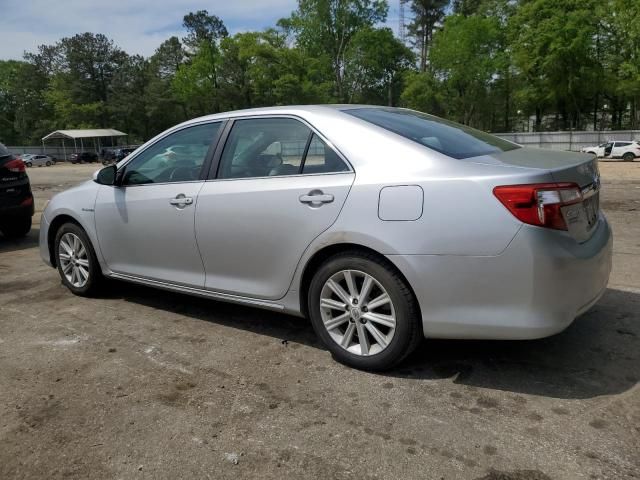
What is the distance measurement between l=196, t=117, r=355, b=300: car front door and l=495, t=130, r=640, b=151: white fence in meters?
40.6

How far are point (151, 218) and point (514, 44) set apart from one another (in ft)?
169

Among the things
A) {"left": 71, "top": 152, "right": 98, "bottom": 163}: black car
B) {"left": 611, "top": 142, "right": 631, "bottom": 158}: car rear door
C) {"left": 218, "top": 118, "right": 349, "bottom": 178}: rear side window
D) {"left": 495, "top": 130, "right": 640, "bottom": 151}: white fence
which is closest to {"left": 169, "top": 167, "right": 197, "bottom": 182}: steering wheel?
{"left": 218, "top": 118, "right": 349, "bottom": 178}: rear side window

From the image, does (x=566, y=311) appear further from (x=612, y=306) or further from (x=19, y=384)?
(x=19, y=384)

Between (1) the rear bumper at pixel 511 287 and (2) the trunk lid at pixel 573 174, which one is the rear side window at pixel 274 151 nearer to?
(1) the rear bumper at pixel 511 287

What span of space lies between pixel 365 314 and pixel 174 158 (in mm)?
2025

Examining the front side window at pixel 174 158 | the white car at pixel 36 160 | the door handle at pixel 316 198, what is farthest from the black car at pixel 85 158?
the door handle at pixel 316 198

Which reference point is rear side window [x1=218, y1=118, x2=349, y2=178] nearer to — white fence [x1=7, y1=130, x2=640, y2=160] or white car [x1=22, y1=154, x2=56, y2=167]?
white fence [x1=7, y1=130, x2=640, y2=160]

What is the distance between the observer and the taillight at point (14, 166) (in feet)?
25.4

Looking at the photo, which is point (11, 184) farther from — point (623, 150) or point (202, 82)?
point (202, 82)

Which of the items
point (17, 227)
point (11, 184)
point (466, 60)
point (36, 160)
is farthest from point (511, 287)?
point (36, 160)

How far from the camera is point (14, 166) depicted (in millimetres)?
7832

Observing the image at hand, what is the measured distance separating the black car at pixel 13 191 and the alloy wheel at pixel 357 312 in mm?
6208

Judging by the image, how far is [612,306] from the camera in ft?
14.1

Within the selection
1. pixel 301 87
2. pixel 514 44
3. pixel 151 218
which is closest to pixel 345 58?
pixel 301 87
